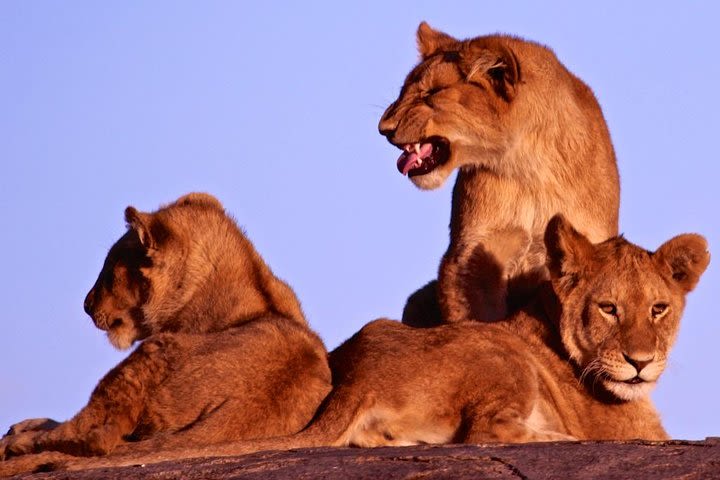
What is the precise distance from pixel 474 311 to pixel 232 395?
97.4 inches

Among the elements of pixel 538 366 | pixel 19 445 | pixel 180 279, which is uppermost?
pixel 180 279

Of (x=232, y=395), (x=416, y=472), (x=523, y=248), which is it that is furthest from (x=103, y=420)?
(x=523, y=248)

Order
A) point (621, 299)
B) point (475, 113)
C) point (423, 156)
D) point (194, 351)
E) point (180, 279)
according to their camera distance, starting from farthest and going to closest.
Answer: point (423, 156), point (475, 113), point (180, 279), point (621, 299), point (194, 351)

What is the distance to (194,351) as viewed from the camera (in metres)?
6.75

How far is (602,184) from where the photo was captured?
866 cm

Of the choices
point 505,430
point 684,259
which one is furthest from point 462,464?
point 684,259

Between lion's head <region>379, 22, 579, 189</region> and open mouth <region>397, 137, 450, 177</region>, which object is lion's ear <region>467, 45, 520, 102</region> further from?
open mouth <region>397, 137, 450, 177</region>

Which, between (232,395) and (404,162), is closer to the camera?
(232,395)

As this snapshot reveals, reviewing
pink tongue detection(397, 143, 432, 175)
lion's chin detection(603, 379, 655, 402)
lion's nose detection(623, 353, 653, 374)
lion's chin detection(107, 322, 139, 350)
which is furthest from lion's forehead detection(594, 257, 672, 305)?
lion's chin detection(107, 322, 139, 350)

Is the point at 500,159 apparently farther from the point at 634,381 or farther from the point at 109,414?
the point at 109,414

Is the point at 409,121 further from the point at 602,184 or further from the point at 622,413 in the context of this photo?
the point at 622,413

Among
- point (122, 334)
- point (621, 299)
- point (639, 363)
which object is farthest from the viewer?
point (122, 334)

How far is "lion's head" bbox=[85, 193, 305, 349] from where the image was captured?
797 cm

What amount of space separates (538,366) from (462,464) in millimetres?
1858
